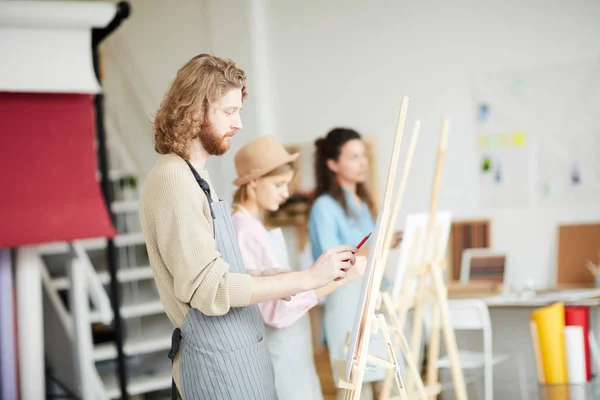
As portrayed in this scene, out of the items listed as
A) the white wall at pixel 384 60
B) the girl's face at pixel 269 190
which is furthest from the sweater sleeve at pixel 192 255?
the white wall at pixel 384 60

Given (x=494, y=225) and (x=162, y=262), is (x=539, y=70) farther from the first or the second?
(x=162, y=262)

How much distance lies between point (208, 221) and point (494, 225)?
3.69m

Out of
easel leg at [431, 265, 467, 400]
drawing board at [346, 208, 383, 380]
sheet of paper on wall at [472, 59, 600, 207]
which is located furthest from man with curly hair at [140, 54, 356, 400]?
sheet of paper on wall at [472, 59, 600, 207]

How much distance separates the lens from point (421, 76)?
5484 mm

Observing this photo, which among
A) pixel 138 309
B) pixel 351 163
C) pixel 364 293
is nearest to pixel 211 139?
pixel 364 293

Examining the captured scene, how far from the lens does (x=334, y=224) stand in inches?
142

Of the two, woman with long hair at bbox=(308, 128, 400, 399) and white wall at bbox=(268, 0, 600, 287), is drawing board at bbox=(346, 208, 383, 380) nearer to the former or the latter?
woman with long hair at bbox=(308, 128, 400, 399)

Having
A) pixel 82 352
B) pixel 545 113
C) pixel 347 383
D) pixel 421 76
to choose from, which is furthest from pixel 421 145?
pixel 347 383

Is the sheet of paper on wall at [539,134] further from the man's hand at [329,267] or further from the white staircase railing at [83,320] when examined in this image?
the man's hand at [329,267]

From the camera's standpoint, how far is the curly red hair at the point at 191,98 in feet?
6.42

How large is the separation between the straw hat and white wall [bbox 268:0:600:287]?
2.65 metres

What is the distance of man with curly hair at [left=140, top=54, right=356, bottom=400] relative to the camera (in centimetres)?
185

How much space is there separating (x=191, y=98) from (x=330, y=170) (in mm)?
1932

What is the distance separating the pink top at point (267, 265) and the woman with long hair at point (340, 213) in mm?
652
